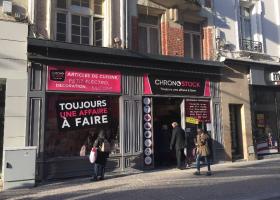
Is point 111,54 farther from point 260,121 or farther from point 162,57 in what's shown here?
point 260,121

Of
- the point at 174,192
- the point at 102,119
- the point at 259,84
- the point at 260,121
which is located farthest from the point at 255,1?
the point at 174,192

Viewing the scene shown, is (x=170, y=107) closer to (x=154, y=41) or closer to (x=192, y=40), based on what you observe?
(x=154, y=41)

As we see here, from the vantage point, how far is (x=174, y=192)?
911cm

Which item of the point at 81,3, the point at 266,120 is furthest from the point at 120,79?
the point at 266,120

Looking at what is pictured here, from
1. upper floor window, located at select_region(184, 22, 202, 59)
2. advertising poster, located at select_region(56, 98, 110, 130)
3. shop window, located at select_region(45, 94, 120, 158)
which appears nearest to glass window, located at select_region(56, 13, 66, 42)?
shop window, located at select_region(45, 94, 120, 158)

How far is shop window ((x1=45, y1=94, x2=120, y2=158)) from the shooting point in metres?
11.8

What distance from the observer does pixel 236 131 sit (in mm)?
16203

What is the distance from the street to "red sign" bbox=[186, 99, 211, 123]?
2727 mm

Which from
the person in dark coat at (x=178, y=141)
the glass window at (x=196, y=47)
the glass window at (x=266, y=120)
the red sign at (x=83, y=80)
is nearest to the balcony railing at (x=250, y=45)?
the glass window at (x=266, y=120)

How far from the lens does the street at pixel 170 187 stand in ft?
28.6

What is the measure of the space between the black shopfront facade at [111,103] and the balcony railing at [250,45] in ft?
8.46

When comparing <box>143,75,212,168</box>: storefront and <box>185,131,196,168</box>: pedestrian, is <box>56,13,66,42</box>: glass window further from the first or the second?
<box>185,131,196,168</box>: pedestrian

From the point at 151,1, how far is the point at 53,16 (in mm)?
3936

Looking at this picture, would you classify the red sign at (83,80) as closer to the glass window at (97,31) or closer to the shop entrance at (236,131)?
the glass window at (97,31)
